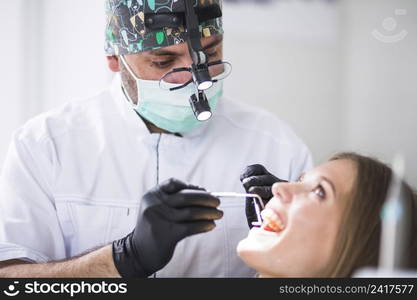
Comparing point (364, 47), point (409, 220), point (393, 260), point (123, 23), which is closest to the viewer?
point (393, 260)

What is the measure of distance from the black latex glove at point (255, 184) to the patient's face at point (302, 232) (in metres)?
0.18

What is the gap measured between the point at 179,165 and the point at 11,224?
59 cm

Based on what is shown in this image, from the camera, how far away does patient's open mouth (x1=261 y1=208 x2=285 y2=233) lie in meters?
1.48

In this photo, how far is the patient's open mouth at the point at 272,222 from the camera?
4.87 ft

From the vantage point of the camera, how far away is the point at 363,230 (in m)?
1.42

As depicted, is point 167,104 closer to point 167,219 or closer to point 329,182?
point 167,219

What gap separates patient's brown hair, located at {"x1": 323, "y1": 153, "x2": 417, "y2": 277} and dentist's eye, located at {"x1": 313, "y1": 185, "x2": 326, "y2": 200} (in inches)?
2.7

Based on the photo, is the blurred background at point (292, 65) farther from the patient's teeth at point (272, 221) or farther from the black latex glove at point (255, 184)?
the patient's teeth at point (272, 221)

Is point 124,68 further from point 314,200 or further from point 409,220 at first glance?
point 409,220

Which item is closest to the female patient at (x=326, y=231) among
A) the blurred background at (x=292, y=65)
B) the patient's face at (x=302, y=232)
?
the patient's face at (x=302, y=232)

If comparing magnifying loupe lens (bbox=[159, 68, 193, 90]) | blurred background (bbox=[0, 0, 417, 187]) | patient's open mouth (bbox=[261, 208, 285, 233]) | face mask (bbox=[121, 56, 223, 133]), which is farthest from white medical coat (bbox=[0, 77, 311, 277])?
blurred background (bbox=[0, 0, 417, 187])

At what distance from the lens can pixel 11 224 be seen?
1.72m

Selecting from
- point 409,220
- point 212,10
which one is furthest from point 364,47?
point 409,220

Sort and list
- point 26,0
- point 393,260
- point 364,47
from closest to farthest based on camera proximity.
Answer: point 393,260 → point 26,0 → point 364,47
